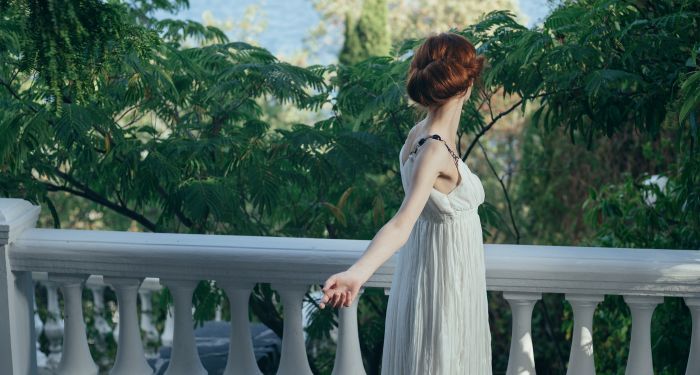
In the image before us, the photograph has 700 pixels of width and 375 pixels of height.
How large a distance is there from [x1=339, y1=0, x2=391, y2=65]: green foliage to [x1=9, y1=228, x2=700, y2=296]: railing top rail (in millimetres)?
15075

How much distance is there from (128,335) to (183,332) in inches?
7.7

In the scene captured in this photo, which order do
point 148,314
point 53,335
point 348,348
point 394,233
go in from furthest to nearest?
point 148,314 < point 53,335 < point 348,348 < point 394,233

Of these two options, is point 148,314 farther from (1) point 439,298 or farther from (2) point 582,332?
(1) point 439,298

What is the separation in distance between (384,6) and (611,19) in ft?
49.0

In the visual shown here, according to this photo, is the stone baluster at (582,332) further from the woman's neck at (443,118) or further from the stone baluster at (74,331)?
the stone baluster at (74,331)

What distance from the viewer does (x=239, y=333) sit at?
2.78 meters

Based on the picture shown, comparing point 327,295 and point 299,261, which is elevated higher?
point 299,261

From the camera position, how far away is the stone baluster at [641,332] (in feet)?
8.38

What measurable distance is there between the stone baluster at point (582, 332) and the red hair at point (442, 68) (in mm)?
810

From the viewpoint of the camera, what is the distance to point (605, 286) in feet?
8.28

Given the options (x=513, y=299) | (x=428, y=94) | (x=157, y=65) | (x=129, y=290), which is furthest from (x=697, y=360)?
(x=157, y=65)

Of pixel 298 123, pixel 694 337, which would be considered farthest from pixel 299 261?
pixel 298 123

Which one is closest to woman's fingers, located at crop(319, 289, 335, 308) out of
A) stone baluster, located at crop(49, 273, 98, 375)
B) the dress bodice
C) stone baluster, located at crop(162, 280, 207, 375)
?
the dress bodice

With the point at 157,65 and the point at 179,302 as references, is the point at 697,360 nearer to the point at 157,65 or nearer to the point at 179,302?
the point at 179,302
